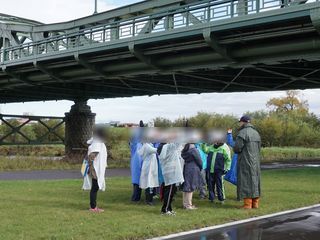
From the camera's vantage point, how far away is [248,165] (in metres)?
10.3

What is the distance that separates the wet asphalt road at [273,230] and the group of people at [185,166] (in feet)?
4.15

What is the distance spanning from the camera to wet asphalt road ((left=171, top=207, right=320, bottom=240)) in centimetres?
758

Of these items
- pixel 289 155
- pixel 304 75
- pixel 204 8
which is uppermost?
pixel 204 8

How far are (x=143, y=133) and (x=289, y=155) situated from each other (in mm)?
33017

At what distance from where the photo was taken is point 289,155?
41594mm

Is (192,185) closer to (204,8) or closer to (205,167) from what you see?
(205,167)

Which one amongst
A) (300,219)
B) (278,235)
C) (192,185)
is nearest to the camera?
(278,235)

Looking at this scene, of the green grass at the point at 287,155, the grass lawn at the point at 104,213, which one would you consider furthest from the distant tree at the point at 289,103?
the grass lawn at the point at 104,213

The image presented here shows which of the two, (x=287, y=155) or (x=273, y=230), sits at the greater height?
(x=273, y=230)

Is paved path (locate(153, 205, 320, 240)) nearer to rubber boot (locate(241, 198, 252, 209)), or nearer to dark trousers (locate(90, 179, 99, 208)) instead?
rubber boot (locate(241, 198, 252, 209))

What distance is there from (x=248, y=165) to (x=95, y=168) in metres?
3.19

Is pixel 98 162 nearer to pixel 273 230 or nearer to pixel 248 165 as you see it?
pixel 248 165

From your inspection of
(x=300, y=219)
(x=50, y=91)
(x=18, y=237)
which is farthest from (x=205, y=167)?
(x=50, y=91)

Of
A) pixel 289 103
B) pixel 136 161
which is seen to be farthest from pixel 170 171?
pixel 289 103
